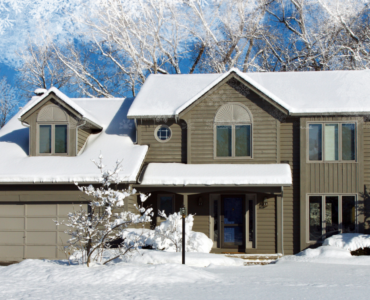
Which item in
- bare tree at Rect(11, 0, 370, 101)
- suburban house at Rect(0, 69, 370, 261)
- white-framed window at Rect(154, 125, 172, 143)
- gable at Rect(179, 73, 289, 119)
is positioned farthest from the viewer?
bare tree at Rect(11, 0, 370, 101)

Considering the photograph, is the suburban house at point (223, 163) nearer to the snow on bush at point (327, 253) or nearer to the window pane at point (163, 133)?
the window pane at point (163, 133)

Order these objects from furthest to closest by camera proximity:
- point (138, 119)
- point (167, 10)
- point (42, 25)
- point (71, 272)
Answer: point (42, 25), point (167, 10), point (138, 119), point (71, 272)

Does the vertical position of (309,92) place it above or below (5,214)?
above

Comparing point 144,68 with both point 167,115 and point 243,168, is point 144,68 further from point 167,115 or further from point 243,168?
point 243,168

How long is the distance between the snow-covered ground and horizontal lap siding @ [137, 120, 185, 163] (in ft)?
14.8

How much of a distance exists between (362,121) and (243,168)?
3.74 meters

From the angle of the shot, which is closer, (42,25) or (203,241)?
(203,241)

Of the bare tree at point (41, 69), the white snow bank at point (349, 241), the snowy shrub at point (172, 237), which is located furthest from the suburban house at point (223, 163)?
the bare tree at point (41, 69)

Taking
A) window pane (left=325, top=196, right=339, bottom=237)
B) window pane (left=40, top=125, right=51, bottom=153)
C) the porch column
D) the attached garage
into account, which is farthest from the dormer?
window pane (left=325, top=196, right=339, bottom=237)

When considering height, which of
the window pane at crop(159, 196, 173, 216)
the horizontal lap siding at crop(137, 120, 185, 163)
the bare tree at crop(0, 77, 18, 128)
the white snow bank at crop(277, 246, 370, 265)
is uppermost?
the bare tree at crop(0, 77, 18, 128)

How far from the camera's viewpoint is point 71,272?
745 centimetres

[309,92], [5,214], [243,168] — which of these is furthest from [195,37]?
[5,214]

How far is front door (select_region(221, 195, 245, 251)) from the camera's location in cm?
1314

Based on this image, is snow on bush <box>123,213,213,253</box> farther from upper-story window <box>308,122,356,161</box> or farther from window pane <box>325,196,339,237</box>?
upper-story window <box>308,122,356,161</box>
